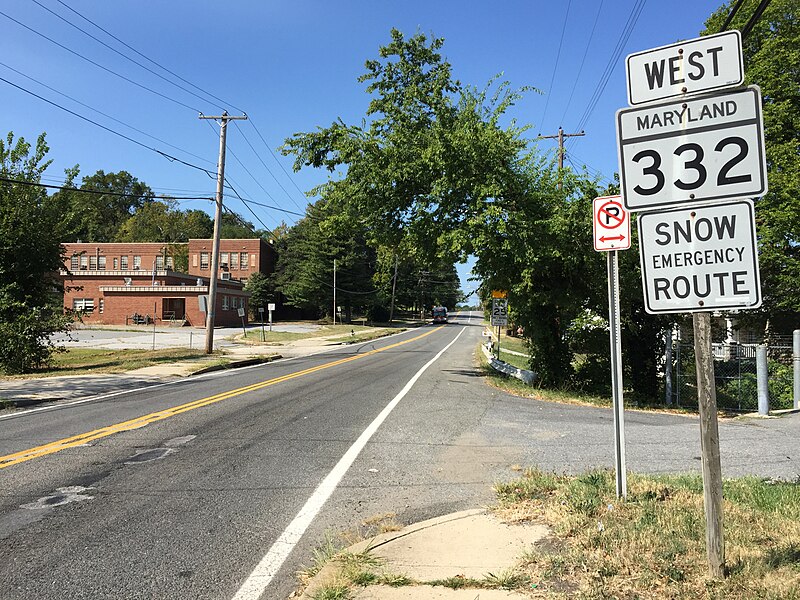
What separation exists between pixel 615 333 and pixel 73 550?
15.7 ft

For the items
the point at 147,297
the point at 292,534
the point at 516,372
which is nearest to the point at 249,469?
the point at 292,534

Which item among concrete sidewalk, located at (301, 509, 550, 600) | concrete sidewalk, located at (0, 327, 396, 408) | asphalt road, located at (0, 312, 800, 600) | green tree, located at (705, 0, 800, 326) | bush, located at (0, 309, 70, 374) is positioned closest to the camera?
concrete sidewalk, located at (301, 509, 550, 600)

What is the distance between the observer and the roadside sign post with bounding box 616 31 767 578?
134 inches

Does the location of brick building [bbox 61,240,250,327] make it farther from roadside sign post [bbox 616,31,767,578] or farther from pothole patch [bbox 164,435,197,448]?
roadside sign post [bbox 616,31,767,578]

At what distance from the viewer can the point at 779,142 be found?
2438 cm

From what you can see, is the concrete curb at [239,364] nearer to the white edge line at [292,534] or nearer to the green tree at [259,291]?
the white edge line at [292,534]

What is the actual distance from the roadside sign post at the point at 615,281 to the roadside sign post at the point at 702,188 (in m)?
1.28

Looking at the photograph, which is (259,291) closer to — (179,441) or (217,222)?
(217,222)

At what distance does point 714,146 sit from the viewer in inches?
138

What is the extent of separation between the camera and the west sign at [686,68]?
11.7ft

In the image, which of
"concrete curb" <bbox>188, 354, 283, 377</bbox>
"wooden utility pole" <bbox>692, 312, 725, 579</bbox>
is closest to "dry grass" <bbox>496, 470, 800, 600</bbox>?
"wooden utility pole" <bbox>692, 312, 725, 579</bbox>

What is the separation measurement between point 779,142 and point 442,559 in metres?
27.2

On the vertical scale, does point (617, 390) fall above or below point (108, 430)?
above

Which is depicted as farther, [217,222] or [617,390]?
[217,222]
